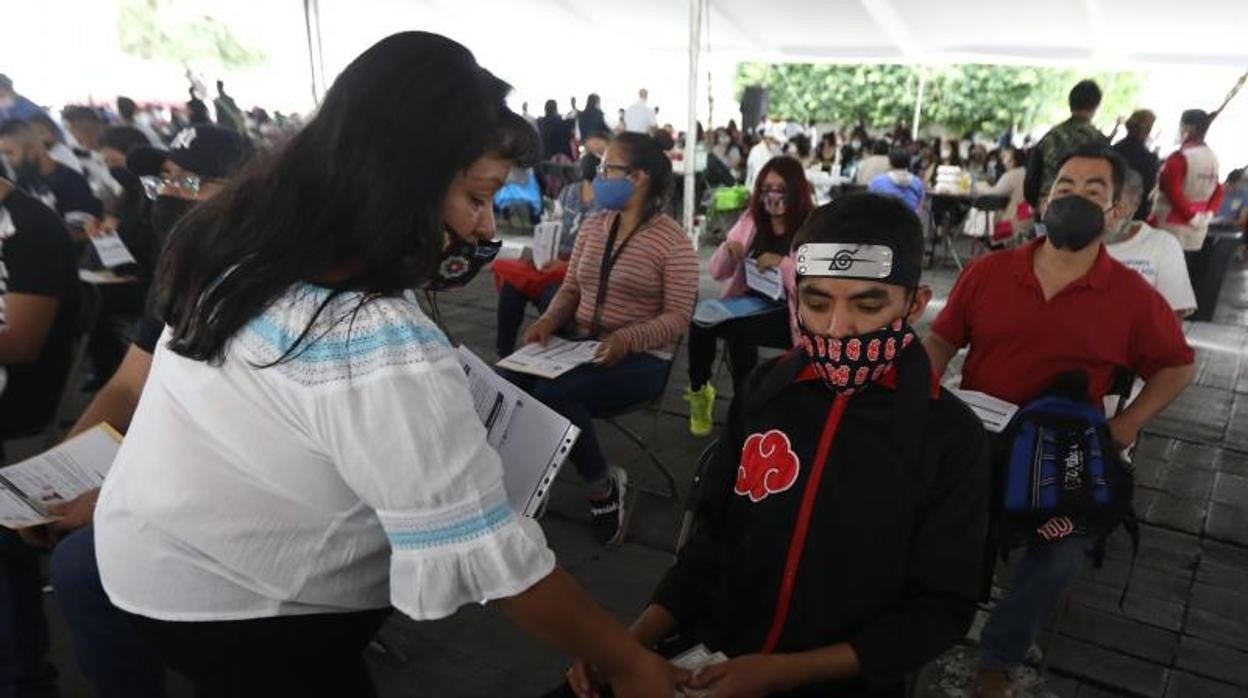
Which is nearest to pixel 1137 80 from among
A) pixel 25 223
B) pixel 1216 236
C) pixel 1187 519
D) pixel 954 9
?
pixel 954 9

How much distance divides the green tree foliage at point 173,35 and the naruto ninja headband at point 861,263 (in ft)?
62.5

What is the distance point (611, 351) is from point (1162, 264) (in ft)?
6.38

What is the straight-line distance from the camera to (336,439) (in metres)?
0.86

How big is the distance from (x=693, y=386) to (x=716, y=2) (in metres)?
10.5

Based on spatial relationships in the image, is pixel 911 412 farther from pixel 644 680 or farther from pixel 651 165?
pixel 651 165

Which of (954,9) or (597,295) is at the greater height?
(954,9)

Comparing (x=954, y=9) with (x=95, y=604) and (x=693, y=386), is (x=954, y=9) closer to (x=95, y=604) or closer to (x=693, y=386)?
(x=693, y=386)

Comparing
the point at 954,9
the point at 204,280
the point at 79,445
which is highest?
the point at 954,9

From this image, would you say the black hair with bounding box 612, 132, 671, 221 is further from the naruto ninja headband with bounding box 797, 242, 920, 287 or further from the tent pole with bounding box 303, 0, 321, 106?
the tent pole with bounding box 303, 0, 321, 106

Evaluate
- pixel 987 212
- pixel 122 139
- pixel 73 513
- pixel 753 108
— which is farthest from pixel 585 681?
pixel 753 108

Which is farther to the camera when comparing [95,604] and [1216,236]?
[1216,236]

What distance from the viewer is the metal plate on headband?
136 centimetres

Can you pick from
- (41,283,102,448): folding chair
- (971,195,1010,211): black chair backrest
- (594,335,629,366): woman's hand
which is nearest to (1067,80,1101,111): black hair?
(971,195,1010,211): black chair backrest

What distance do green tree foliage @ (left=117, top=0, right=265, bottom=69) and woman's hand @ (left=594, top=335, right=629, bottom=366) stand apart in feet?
58.2
